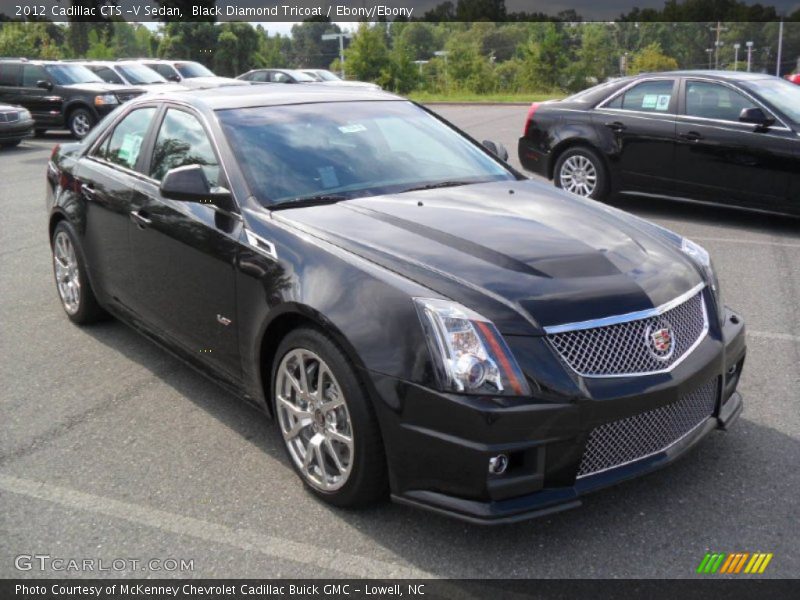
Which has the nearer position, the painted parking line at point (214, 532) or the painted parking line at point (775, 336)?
the painted parking line at point (214, 532)

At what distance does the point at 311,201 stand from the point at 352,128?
73 cm

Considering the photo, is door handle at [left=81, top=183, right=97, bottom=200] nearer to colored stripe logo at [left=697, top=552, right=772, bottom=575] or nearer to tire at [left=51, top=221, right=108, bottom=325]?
tire at [left=51, top=221, right=108, bottom=325]

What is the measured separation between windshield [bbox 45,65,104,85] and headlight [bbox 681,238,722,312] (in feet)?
62.6

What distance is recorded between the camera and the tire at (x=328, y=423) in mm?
3281

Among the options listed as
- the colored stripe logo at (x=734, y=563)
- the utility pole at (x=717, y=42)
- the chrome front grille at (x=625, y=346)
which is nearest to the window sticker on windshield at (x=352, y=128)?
the chrome front grille at (x=625, y=346)

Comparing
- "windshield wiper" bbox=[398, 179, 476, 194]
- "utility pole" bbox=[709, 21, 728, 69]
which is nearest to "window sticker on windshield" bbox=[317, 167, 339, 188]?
"windshield wiper" bbox=[398, 179, 476, 194]

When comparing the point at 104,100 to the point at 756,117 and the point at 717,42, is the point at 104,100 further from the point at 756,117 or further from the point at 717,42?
the point at 717,42

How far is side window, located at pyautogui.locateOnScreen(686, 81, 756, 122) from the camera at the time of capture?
8.70 meters

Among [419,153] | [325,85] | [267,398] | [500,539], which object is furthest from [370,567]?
[325,85]

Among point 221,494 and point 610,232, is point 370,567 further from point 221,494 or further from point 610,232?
point 610,232

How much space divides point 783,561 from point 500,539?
100 cm

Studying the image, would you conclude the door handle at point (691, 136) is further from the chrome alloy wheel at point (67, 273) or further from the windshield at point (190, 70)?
the windshield at point (190, 70)

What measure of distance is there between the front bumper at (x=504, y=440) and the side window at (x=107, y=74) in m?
21.3

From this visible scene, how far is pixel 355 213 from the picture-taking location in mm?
3955
